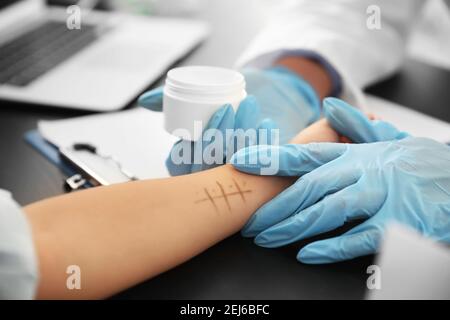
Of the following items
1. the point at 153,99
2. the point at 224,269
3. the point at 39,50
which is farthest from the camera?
the point at 39,50

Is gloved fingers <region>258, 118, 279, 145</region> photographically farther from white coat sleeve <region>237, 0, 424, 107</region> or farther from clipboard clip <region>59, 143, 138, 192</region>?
white coat sleeve <region>237, 0, 424, 107</region>

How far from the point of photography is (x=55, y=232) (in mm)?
621

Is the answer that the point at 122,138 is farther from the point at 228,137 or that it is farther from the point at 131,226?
the point at 131,226

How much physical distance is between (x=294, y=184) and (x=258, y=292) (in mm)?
162

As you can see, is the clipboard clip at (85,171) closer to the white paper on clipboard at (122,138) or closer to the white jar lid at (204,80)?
the white paper on clipboard at (122,138)

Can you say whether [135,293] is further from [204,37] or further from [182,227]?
[204,37]

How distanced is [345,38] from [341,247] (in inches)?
25.8

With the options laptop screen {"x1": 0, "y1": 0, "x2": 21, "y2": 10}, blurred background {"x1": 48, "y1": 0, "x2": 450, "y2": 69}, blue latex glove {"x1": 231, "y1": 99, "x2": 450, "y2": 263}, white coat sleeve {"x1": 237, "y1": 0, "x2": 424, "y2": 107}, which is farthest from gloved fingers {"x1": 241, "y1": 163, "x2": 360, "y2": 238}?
laptop screen {"x1": 0, "y1": 0, "x2": 21, "y2": 10}

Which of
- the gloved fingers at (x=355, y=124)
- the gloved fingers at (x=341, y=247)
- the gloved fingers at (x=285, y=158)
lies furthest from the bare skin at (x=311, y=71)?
the gloved fingers at (x=341, y=247)

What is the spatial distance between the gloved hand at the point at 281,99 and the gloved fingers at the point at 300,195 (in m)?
0.16

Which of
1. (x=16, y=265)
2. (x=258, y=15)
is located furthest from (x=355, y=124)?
(x=258, y=15)

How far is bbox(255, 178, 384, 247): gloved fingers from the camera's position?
72cm

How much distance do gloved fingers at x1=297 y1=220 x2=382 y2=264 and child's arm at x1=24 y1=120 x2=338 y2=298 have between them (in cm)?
10

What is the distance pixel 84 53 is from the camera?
135 centimetres
